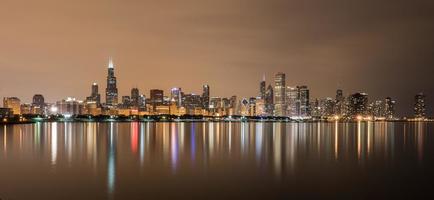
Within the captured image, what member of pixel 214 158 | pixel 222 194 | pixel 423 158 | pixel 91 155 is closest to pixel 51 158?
pixel 91 155

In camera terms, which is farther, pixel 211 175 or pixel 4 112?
pixel 4 112

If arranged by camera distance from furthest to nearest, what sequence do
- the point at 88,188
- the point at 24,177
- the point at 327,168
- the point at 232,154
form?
the point at 232,154, the point at 327,168, the point at 24,177, the point at 88,188

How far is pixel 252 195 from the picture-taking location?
24.8 metres

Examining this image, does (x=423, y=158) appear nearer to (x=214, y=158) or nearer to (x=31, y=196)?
(x=214, y=158)

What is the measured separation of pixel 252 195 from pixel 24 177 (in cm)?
1596

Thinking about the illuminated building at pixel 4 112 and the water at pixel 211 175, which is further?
the illuminated building at pixel 4 112

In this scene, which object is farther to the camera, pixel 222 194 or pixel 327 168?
pixel 327 168

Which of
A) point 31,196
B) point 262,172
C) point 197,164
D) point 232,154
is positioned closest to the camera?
point 31,196

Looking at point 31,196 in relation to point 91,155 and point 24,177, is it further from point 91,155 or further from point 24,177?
point 91,155

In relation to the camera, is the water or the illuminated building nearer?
the water

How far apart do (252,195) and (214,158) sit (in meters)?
19.2

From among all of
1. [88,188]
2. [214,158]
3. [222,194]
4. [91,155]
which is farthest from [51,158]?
[222,194]

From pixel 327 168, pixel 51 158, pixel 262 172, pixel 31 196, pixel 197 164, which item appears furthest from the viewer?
pixel 51 158

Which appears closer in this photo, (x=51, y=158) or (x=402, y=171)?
(x=402, y=171)
